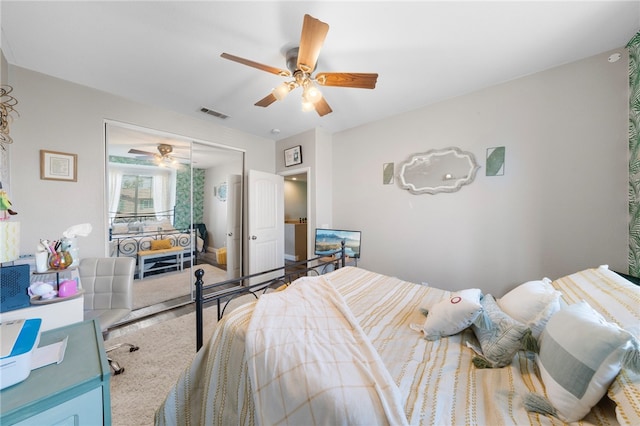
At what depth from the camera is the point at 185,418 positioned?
114 centimetres

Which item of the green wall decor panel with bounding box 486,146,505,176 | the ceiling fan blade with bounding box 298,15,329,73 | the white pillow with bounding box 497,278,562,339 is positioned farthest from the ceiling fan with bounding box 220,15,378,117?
the white pillow with bounding box 497,278,562,339

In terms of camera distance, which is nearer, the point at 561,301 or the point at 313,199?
the point at 561,301

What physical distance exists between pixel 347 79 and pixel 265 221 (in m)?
2.67

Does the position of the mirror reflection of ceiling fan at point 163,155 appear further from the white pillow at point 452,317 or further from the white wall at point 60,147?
the white pillow at point 452,317

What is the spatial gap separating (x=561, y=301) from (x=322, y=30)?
2058 mm

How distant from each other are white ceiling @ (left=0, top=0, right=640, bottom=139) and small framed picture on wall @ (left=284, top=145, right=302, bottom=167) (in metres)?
1.39

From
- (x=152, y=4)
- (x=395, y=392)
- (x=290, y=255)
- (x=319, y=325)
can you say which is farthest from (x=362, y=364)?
(x=290, y=255)

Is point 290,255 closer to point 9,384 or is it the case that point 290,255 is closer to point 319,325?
point 319,325

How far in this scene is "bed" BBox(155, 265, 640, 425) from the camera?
0.71 m

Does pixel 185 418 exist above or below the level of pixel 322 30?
below

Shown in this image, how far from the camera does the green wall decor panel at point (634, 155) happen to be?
5.33 ft

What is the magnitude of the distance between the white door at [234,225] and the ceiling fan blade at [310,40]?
2645mm

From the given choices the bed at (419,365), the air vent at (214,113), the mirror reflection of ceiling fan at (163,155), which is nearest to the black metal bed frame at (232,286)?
the bed at (419,365)

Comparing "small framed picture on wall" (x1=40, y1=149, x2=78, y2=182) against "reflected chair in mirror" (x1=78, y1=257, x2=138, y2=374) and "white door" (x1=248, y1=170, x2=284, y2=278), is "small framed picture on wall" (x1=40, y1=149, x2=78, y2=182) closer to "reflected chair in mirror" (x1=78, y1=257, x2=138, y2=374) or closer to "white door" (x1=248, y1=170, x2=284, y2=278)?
"reflected chair in mirror" (x1=78, y1=257, x2=138, y2=374)
